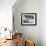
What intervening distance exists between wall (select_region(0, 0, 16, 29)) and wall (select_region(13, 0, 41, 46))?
0.85 metres

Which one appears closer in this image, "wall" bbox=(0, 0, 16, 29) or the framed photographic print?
"wall" bbox=(0, 0, 16, 29)

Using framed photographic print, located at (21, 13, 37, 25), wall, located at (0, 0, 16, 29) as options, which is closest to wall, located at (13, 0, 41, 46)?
framed photographic print, located at (21, 13, 37, 25)

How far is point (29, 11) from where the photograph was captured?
17.1ft

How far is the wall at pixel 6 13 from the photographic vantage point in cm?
433

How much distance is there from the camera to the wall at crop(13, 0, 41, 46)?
17.1 feet

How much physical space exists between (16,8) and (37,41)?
1.76 metres

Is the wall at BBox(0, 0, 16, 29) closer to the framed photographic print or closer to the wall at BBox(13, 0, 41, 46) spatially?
the wall at BBox(13, 0, 41, 46)

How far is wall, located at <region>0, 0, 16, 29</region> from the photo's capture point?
433 centimetres

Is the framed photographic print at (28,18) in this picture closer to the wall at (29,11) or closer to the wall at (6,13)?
the wall at (29,11)

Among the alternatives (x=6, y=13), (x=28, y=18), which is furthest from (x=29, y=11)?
(x=6, y=13)

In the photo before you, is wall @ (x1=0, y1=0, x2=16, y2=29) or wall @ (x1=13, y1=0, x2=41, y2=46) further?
wall @ (x1=13, y1=0, x2=41, y2=46)

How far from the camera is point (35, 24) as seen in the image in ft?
17.1

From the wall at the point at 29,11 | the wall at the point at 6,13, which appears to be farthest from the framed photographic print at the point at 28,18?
the wall at the point at 6,13

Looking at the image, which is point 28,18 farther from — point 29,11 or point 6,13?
point 6,13
